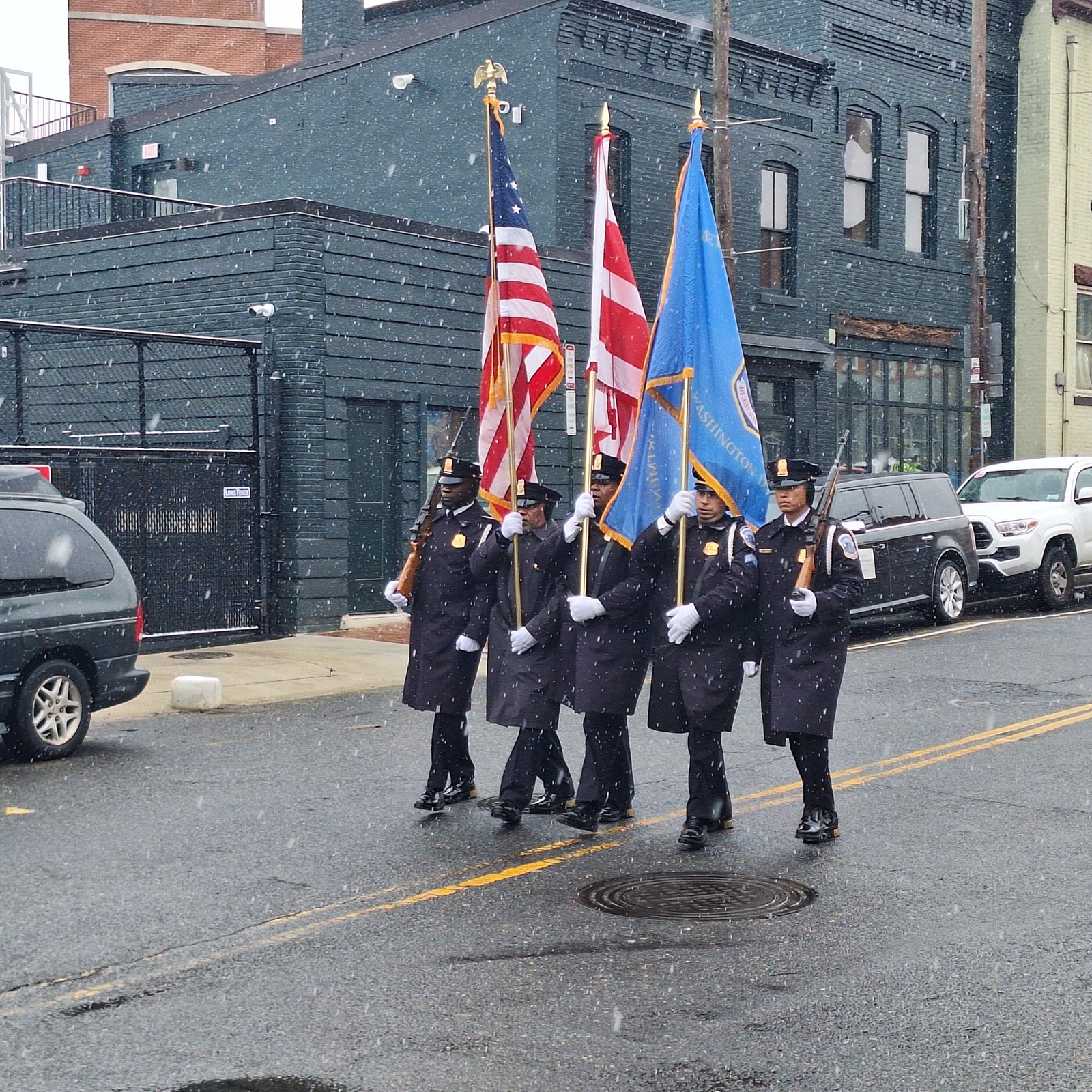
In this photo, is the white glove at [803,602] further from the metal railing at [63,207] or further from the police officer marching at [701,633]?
the metal railing at [63,207]

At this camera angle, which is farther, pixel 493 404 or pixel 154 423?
pixel 154 423

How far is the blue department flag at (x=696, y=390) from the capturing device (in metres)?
8.46

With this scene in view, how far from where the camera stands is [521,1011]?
5422 mm

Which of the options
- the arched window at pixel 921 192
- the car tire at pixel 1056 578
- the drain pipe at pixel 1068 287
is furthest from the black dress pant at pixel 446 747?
the drain pipe at pixel 1068 287

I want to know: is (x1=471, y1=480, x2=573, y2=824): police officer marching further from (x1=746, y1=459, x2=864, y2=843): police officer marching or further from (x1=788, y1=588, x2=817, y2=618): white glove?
(x1=788, y1=588, x2=817, y2=618): white glove

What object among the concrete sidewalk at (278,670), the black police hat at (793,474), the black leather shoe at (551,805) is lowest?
the concrete sidewalk at (278,670)

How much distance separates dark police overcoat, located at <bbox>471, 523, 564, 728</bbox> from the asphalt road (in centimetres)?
63

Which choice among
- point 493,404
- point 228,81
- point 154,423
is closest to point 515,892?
point 493,404

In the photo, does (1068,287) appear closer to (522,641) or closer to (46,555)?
(46,555)

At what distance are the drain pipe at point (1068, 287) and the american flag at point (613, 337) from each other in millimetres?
23746

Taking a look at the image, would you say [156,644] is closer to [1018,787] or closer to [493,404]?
[493,404]

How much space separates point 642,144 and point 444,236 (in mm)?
4300

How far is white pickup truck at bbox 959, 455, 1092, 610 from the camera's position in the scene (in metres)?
19.8

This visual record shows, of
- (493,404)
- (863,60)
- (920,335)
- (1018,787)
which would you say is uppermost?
(863,60)
